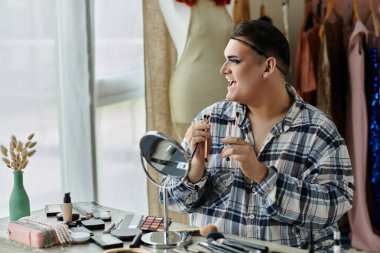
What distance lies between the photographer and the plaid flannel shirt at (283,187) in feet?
5.89

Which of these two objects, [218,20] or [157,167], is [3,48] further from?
[157,167]

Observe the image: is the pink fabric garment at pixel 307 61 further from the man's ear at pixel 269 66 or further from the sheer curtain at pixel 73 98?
the man's ear at pixel 269 66

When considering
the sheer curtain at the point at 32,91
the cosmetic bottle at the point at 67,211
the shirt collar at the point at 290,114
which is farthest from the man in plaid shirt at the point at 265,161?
the sheer curtain at the point at 32,91

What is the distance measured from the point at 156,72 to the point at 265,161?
1.30 m

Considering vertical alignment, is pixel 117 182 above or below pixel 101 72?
below

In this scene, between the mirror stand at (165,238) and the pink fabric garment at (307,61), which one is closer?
the mirror stand at (165,238)

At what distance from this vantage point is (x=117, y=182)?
10.5 ft

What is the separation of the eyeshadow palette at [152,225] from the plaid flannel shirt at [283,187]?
5.4 inches

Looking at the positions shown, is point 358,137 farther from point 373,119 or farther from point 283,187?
point 283,187

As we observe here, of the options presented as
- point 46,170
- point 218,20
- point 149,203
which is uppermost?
point 218,20

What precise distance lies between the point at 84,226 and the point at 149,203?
4.36 feet

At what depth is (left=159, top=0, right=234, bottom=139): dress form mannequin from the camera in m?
2.79

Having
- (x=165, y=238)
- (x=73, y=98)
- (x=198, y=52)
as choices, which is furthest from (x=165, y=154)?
(x=73, y=98)

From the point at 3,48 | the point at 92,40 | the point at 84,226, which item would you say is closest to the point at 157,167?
the point at 84,226
